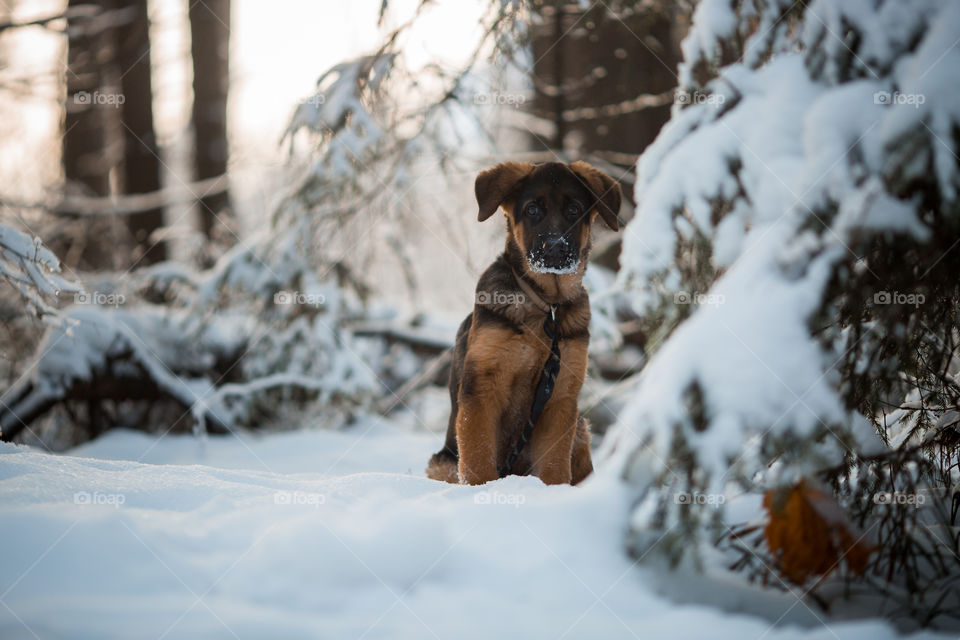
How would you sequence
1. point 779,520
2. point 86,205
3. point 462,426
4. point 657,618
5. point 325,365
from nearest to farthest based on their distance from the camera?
point 657,618, point 779,520, point 462,426, point 325,365, point 86,205

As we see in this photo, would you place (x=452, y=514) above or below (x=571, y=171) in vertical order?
below

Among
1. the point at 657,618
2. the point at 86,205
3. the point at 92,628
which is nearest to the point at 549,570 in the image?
the point at 657,618

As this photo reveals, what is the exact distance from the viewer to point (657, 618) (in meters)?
2.00

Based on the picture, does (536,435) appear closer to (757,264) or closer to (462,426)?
(462,426)

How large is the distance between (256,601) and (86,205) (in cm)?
976
